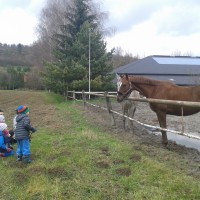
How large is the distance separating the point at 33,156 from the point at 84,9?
2328 cm

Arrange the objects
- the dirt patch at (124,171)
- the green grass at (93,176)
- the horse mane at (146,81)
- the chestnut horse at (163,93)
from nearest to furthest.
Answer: the green grass at (93,176) < the dirt patch at (124,171) < the chestnut horse at (163,93) < the horse mane at (146,81)

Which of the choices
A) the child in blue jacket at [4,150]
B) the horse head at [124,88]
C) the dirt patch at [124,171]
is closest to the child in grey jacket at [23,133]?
the child in blue jacket at [4,150]

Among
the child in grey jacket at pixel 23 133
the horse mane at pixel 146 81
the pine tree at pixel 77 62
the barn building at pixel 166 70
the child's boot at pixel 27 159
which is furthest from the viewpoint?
the barn building at pixel 166 70

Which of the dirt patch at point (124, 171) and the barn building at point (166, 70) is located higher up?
the barn building at point (166, 70)

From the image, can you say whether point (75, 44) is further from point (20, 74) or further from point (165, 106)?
point (20, 74)

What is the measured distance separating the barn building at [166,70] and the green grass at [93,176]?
95.5 feet

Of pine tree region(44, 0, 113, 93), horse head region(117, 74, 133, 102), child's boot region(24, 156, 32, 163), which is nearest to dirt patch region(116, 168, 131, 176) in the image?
child's boot region(24, 156, 32, 163)

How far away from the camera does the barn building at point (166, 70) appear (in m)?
35.5

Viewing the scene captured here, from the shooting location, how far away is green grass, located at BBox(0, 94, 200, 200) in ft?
12.2

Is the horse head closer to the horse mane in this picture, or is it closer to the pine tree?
the horse mane

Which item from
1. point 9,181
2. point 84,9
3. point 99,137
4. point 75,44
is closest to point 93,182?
point 9,181

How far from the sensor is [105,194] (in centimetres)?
371

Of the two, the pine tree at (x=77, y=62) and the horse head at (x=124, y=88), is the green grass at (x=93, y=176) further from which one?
the pine tree at (x=77, y=62)

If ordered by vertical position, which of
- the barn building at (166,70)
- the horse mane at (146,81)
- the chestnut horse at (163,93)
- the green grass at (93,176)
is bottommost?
the green grass at (93,176)
